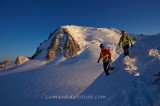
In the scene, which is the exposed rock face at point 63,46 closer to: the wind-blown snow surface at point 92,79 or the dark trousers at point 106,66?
the wind-blown snow surface at point 92,79

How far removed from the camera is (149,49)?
1320 centimetres

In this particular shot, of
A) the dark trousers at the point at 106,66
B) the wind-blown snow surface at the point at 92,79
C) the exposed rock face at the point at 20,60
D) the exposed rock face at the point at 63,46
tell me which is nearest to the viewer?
the wind-blown snow surface at the point at 92,79

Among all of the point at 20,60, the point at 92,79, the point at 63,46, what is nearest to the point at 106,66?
the point at 92,79

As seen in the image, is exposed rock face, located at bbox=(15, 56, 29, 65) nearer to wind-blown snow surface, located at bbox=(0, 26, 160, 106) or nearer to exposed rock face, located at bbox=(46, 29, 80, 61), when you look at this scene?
wind-blown snow surface, located at bbox=(0, 26, 160, 106)

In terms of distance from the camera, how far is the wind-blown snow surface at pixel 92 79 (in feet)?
27.7

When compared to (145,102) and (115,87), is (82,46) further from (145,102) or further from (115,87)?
(145,102)

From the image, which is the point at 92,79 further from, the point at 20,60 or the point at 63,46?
the point at 20,60

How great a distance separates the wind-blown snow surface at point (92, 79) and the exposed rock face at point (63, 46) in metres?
1.11

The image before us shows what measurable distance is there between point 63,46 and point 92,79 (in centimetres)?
1588

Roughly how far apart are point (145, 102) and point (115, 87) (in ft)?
9.48

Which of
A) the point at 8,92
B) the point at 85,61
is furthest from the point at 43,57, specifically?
the point at 8,92

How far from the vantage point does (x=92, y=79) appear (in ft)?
72.3

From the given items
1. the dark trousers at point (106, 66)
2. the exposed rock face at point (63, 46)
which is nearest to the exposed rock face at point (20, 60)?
the exposed rock face at point (63, 46)

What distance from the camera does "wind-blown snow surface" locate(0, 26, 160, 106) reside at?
27.7ft
